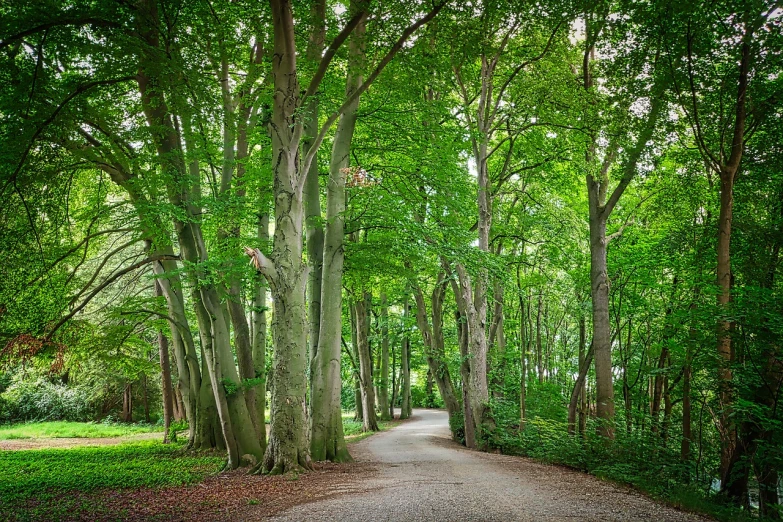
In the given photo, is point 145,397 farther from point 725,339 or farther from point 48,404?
point 725,339

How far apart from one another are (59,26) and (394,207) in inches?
278

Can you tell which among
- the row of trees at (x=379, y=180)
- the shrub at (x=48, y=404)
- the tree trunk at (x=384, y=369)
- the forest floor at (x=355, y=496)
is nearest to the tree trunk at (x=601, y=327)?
the row of trees at (x=379, y=180)

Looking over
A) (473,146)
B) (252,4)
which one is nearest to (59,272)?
(252,4)

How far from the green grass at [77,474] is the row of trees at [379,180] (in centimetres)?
121

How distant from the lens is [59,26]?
6465 mm

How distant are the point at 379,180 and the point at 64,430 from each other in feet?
70.4

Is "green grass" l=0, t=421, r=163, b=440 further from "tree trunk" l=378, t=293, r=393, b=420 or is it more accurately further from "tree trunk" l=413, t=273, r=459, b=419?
"tree trunk" l=413, t=273, r=459, b=419

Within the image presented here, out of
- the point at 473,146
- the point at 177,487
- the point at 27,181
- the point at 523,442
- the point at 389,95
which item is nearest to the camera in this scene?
the point at 27,181

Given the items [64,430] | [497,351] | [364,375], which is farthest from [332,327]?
[64,430]

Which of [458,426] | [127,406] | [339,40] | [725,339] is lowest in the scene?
[127,406]

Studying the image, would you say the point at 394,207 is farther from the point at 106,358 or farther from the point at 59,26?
the point at 106,358

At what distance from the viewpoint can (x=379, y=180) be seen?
1258 cm

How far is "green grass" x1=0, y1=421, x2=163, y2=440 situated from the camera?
22625mm

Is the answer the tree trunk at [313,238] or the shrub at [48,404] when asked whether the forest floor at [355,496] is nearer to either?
the tree trunk at [313,238]
